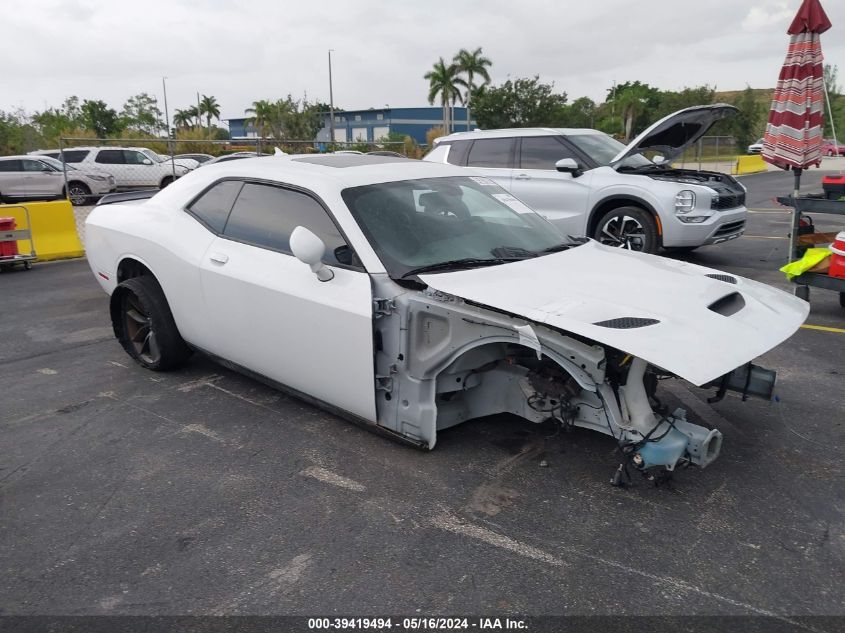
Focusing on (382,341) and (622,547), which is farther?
(382,341)

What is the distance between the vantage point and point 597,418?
3406 mm

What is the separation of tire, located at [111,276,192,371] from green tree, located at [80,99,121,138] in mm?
51426

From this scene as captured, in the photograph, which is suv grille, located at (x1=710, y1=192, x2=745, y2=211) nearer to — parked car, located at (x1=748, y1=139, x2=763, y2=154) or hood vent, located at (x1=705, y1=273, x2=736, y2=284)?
parked car, located at (x1=748, y1=139, x2=763, y2=154)

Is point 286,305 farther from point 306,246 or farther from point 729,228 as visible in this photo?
point 729,228

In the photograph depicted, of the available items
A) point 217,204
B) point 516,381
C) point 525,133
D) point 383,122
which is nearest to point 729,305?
point 516,381

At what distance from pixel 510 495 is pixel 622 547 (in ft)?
1.98

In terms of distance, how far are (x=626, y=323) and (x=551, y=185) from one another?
21.2 ft

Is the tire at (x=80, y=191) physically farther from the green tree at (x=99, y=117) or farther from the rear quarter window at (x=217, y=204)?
the green tree at (x=99, y=117)

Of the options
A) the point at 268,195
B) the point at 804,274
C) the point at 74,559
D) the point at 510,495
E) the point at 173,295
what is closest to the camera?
the point at 74,559

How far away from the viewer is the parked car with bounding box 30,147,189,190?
1950cm

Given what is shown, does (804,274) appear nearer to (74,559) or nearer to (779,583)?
(779,583)

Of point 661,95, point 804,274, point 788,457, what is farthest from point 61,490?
point 661,95

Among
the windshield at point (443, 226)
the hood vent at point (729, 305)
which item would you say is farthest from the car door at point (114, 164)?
the hood vent at point (729, 305)

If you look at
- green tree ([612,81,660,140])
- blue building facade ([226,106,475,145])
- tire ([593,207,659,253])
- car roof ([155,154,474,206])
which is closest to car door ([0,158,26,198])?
car roof ([155,154,474,206])
